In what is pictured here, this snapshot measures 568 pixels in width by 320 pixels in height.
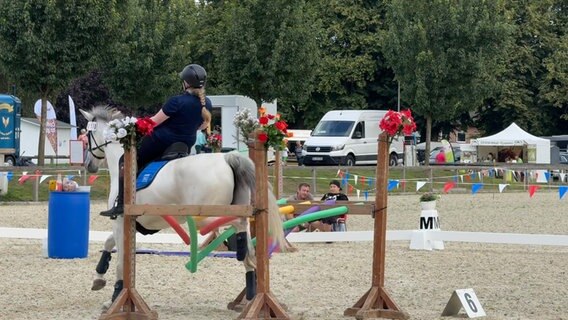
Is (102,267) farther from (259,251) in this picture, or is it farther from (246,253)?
(259,251)

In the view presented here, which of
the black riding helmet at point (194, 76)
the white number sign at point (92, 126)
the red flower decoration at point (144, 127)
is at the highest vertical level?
the black riding helmet at point (194, 76)

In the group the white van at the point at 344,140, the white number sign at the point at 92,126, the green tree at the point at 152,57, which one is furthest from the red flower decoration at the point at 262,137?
the white van at the point at 344,140

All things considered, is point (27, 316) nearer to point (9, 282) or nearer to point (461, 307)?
point (9, 282)

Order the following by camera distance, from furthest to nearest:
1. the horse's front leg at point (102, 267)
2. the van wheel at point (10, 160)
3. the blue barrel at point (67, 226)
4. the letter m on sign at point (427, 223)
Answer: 1. the van wheel at point (10, 160)
2. the letter m on sign at point (427, 223)
3. the blue barrel at point (67, 226)
4. the horse's front leg at point (102, 267)

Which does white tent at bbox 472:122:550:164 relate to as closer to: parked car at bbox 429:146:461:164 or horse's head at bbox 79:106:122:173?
parked car at bbox 429:146:461:164

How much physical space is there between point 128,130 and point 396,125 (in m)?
2.50

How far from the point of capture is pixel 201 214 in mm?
9766

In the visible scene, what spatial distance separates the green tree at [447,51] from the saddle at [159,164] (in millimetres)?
34843

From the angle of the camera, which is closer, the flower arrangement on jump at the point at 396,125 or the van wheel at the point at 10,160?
the flower arrangement on jump at the point at 396,125

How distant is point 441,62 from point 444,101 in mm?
1939

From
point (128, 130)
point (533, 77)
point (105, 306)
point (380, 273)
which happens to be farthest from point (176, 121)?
point (533, 77)

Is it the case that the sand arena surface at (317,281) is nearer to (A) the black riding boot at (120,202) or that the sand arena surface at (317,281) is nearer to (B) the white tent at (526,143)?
(A) the black riding boot at (120,202)

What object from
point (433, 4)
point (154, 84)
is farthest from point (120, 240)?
point (433, 4)

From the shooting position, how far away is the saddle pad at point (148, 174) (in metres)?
10.7
